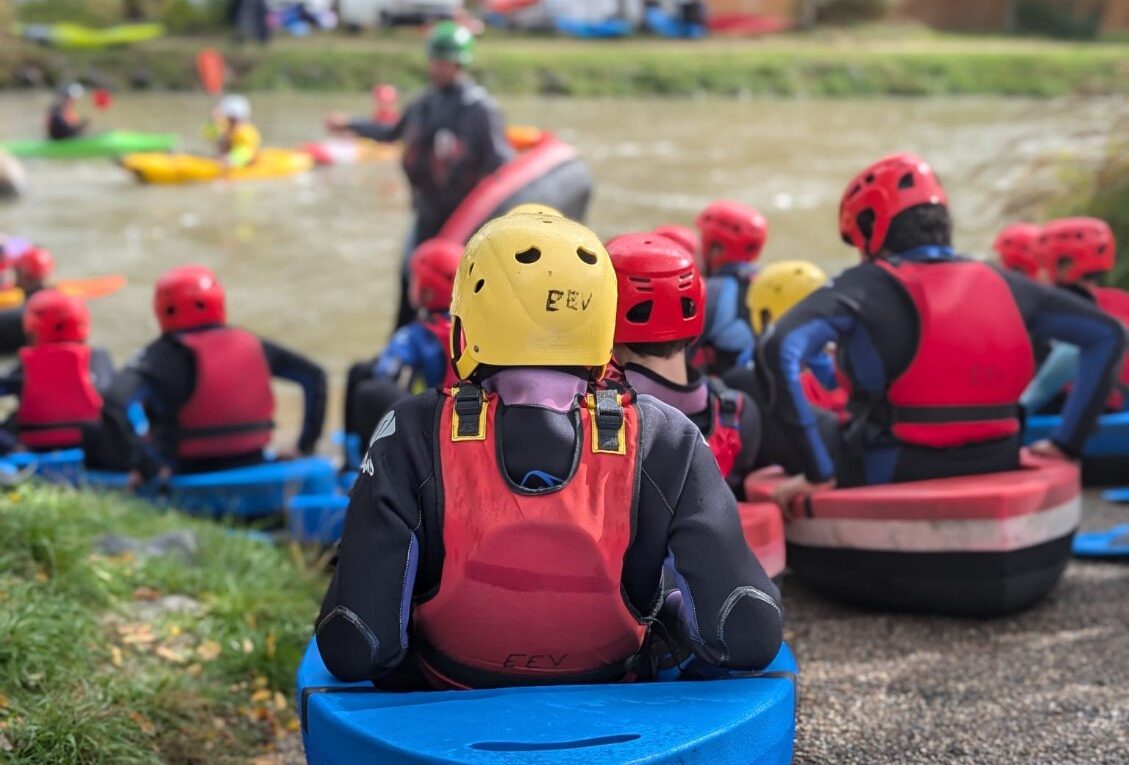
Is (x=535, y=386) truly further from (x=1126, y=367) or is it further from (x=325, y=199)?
(x=325, y=199)

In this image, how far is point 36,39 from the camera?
34906 mm

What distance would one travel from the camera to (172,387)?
627 centimetres

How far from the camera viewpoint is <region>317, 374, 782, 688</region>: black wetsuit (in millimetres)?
2748

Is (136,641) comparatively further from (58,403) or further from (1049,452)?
(58,403)

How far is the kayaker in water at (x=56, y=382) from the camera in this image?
709 centimetres


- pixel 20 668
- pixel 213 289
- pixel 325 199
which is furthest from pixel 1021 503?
pixel 325 199

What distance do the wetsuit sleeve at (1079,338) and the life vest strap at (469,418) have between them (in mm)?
2402

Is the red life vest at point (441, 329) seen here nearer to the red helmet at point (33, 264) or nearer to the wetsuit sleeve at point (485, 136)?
the wetsuit sleeve at point (485, 136)

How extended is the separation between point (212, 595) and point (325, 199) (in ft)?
50.6

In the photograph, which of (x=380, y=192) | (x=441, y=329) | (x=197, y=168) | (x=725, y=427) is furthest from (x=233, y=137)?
(x=725, y=427)

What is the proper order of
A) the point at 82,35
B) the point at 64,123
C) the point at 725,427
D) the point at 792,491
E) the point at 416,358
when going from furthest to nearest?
1. the point at 82,35
2. the point at 64,123
3. the point at 416,358
4. the point at 792,491
5. the point at 725,427

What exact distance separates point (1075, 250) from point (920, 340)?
1.76 metres

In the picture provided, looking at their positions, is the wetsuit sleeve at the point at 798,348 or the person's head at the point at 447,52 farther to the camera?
the person's head at the point at 447,52

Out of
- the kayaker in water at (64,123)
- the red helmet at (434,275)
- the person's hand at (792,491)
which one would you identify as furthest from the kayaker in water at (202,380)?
the kayaker in water at (64,123)
